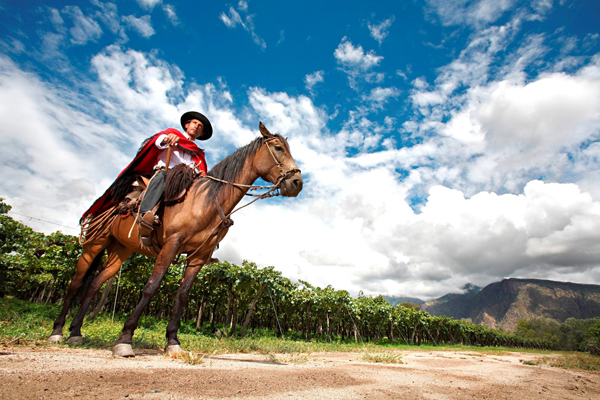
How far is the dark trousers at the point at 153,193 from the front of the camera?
4301mm

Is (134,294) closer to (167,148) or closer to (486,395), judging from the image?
(167,148)

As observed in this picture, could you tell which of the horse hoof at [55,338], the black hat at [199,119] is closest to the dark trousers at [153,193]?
the black hat at [199,119]

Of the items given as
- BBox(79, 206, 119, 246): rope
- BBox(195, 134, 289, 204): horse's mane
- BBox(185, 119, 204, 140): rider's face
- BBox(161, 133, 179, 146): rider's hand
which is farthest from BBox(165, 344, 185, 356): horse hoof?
BBox(185, 119, 204, 140): rider's face

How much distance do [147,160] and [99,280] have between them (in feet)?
8.04

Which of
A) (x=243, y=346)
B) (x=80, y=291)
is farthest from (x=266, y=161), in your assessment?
(x=80, y=291)

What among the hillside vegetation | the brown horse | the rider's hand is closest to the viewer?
the brown horse

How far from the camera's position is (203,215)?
4340 millimetres

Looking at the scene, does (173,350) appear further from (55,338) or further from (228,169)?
(228,169)

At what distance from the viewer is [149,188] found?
4391mm

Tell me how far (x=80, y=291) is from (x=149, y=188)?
2.96 meters

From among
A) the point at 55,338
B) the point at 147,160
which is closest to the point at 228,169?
the point at 147,160

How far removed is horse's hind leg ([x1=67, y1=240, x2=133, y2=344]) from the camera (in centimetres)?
468

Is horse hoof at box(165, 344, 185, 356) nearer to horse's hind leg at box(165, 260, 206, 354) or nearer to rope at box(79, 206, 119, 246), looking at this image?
horse's hind leg at box(165, 260, 206, 354)

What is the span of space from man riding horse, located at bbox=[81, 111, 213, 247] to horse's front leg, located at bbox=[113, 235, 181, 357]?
0.53 metres
